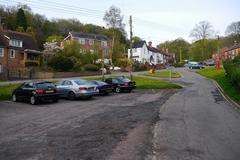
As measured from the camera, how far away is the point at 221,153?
849 cm

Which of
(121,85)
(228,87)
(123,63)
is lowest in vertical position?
(228,87)

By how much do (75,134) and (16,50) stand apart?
2021 inches

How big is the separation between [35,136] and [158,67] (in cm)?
7312

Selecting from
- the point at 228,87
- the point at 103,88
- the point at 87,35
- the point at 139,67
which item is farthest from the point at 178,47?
the point at 103,88

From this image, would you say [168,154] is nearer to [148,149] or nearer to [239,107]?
[148,149]

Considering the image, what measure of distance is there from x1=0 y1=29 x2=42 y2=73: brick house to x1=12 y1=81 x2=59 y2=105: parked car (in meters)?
34.3

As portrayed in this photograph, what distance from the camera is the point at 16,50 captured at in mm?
58531

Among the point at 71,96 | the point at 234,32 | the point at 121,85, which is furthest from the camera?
the point at 234,32

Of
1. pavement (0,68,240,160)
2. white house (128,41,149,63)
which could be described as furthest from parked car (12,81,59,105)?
white house (128,41,149,63)

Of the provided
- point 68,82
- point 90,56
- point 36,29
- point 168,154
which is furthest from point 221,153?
point 36,29

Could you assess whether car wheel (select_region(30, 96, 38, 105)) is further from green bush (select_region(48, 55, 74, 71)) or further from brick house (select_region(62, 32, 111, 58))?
brick house (select_region(62, 32, 111, 58))

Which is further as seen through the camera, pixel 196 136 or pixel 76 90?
pixel 76 90

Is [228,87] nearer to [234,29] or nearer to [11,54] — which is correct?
[11,54]

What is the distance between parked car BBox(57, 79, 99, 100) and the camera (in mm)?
23172
